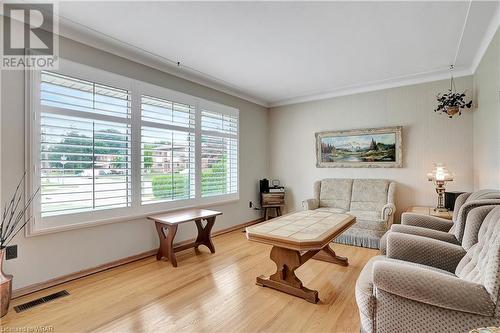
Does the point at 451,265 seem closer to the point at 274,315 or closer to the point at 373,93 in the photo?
the point at 274,315

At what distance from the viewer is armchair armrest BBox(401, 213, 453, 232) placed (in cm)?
243

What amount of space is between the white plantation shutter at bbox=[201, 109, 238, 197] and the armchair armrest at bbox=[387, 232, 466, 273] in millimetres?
2896

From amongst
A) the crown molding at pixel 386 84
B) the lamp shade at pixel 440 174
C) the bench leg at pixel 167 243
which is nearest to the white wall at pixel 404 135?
the crown molding at pixel 386 84

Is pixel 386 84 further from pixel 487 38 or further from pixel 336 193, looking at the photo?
pixel 336 193

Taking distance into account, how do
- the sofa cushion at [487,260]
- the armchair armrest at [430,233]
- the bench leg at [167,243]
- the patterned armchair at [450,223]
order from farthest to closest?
1. the bench leg at [167,243]
2. the armchair armrest at [430,233]
3. the patterned armchair at [450,223]
4. the sofa cushion at [487,260]

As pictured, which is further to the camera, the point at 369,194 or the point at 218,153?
the point at 218,153

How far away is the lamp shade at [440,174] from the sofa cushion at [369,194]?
0.64 metres

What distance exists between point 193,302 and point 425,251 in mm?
1957

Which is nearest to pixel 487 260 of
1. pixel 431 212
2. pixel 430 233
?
pixel 430 233

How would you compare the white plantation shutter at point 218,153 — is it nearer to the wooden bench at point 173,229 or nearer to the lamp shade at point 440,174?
the wooden bench at point 173,229

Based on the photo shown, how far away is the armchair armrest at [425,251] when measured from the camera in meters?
1.81

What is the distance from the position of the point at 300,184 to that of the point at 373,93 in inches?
87.6

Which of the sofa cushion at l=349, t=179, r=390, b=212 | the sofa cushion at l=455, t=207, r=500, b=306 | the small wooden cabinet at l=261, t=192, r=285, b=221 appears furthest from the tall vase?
the sofa cushion at l=349, t=179, r=390, b=212

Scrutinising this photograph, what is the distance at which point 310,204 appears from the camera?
4.36m
